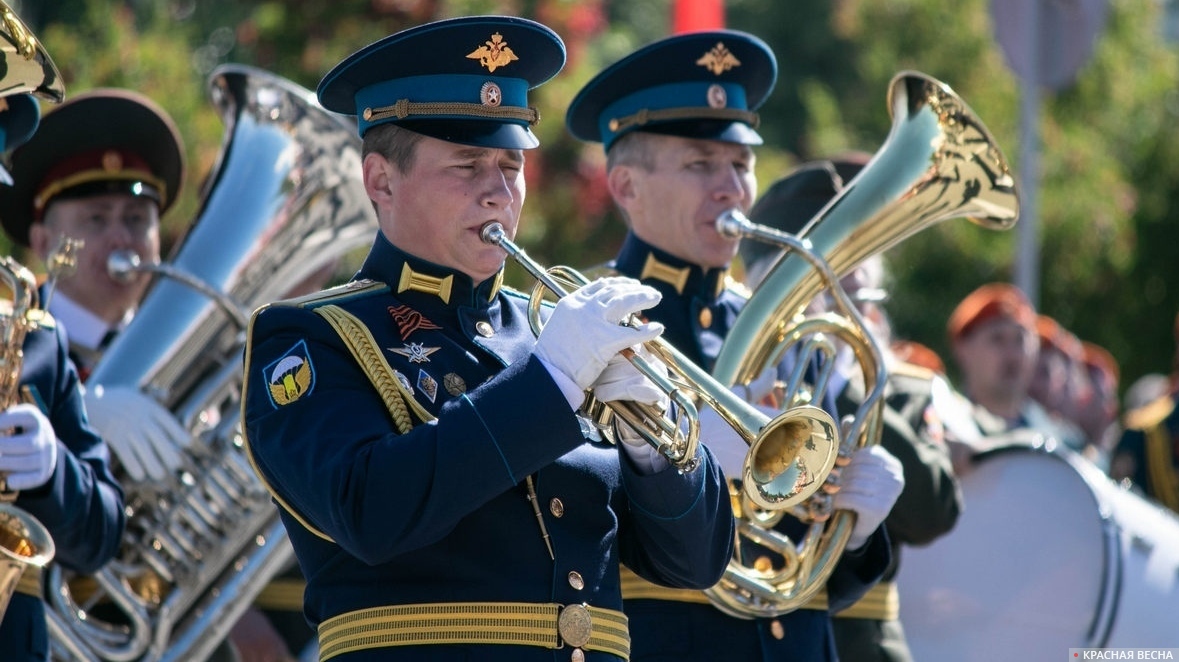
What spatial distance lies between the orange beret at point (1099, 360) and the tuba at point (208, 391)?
7.10 m

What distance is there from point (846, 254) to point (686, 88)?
2.13 feet

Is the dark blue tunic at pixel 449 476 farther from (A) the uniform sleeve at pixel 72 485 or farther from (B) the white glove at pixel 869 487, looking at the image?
(A) the uniform sleeve at pixel 72 485

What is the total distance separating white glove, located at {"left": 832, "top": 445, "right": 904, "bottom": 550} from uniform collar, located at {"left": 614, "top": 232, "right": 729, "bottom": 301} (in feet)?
2.22

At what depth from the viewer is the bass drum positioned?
6.24 meters

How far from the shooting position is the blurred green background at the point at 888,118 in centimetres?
991

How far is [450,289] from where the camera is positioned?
12.1 ft

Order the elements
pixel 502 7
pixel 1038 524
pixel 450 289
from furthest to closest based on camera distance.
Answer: pixel 502 7 < pixel 1038 524 < pixel 450 289

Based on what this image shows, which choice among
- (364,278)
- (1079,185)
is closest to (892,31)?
(1079,185)

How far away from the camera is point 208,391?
223 inches

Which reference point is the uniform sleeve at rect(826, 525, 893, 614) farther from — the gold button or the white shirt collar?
the white shirt collar

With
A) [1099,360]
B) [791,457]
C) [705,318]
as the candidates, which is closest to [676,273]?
[705,318]

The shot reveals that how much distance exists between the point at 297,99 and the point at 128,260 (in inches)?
31.1

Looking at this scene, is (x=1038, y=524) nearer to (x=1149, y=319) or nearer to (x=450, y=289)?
(x=450, y=289)

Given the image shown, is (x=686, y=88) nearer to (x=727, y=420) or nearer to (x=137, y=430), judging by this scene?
(x=727, y=420)
